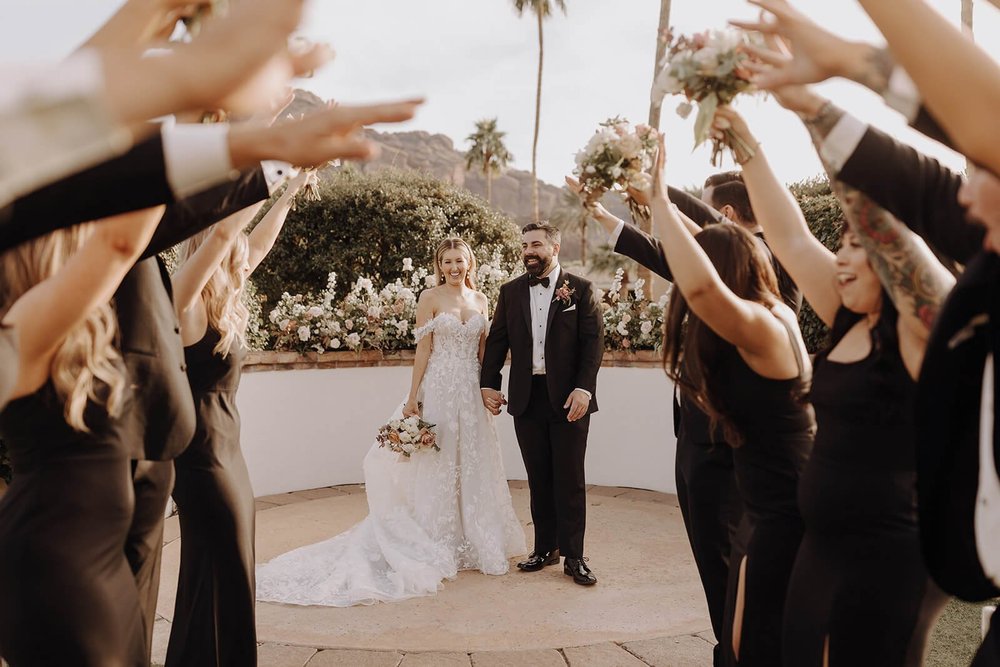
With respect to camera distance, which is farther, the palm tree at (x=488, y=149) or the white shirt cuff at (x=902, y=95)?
the palm tree at (x=488, y=149)

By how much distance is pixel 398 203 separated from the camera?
1794 centimetres

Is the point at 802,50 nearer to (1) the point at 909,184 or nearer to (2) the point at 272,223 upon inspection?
(1) the point at 909,184

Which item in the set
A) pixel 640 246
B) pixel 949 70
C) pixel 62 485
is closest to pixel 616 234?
pixel 640 246

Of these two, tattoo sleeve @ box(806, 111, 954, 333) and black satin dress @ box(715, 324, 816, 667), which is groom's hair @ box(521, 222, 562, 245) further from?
tattoo sleeve @ box(806, 111, 954, 333)

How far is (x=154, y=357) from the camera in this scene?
7.62 ft

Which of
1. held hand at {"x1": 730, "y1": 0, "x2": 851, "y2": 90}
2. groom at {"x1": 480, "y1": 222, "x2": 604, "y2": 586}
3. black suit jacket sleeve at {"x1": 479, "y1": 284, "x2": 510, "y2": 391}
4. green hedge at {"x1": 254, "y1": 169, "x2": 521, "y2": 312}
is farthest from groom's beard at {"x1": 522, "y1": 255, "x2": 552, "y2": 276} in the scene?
green hedge at {"x1": 254, "y1": 169, "x2": 521, "y2": 312}

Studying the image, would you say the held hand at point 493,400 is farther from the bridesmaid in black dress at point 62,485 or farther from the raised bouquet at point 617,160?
the bridesmaid in black dress at point 62,485

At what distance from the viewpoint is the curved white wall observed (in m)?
7.98

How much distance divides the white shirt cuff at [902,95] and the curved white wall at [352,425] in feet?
22.8

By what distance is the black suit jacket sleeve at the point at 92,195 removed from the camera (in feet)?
3.08

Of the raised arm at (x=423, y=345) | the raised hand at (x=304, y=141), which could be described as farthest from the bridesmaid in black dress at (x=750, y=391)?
the raised arm at (x=423, y=345)

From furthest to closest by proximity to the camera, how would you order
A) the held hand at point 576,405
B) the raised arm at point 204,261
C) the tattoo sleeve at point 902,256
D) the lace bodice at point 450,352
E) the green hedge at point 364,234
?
the green hedge at point 364,234
the lace bodice at point 450,352
the held hand at point 576,405
the raised arm at point 204,261
the tattoo sleeve at point 902,256

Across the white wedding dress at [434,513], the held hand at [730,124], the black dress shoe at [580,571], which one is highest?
the held hand at [730,124]

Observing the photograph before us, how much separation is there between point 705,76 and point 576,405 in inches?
157
